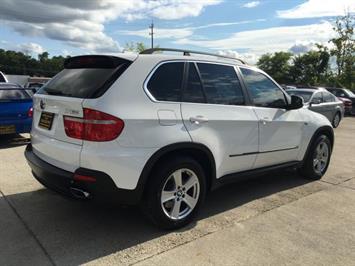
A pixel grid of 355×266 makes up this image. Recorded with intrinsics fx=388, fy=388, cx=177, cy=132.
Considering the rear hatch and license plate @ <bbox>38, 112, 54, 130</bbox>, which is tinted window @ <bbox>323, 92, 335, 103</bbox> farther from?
license plate @ <bbox>38, 112, 54, 130</bbox>

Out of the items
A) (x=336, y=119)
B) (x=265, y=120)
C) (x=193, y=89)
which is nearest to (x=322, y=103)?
(x=336, y=119)

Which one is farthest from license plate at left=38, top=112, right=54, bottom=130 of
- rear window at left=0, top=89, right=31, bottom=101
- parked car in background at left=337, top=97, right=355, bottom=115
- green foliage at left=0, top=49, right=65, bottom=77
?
green foliage at left=0, top=49, right=65, bottom=77

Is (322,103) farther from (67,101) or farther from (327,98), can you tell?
(67,101)

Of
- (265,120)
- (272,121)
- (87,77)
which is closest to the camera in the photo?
(87,77)

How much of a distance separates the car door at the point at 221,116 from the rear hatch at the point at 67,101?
793mm

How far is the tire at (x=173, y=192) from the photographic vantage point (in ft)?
12.2

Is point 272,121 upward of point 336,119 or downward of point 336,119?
upward

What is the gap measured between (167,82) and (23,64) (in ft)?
265

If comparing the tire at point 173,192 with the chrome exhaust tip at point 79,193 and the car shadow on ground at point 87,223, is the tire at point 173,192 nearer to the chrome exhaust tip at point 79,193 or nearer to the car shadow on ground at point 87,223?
the car shadow on ground at point 87,223

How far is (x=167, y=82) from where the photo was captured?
3.91 metres

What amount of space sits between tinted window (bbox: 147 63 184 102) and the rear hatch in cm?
32

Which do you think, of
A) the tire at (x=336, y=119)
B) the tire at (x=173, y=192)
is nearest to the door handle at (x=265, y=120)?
the tire at (x=173, y=192)

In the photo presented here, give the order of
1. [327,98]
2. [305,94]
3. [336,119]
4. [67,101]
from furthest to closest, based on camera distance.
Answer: [336,119] → [327,98] → [305,94] → [67,101]

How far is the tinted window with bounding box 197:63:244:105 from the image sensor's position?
4.28 m
